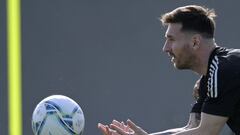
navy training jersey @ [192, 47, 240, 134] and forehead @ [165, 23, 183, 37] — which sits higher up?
forehead @ [165, 23, 183, 37]

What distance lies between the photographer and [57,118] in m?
5.06

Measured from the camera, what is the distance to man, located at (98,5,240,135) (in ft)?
14.5

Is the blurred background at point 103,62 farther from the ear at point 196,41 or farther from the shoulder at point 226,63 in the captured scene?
the shoulder at point 226,63

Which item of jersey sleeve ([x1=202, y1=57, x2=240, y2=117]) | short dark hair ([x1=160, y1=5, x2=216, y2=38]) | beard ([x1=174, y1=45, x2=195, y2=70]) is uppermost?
short dark hair ([x1=160, y1=5, x2=216, y2=38])

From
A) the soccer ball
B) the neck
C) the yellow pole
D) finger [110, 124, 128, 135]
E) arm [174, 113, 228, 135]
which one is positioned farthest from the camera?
the yellow pole

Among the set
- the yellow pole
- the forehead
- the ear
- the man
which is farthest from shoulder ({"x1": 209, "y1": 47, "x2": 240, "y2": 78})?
the yellow pole

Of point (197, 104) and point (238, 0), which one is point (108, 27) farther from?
point (197, 104)

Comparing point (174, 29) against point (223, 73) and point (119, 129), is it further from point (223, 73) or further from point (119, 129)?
point (119, 129)

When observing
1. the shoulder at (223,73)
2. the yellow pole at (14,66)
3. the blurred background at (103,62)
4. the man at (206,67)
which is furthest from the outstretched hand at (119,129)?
the yellow pole at (14,66)

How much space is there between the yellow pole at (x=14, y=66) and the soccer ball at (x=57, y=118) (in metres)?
2.85

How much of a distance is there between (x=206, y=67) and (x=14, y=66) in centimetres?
374

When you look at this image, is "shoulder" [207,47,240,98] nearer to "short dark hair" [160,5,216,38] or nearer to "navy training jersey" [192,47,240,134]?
"navy training jersey" [192,47,240,134]

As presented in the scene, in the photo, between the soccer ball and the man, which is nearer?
the man

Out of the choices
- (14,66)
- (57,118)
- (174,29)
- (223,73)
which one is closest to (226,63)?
(223,73)
